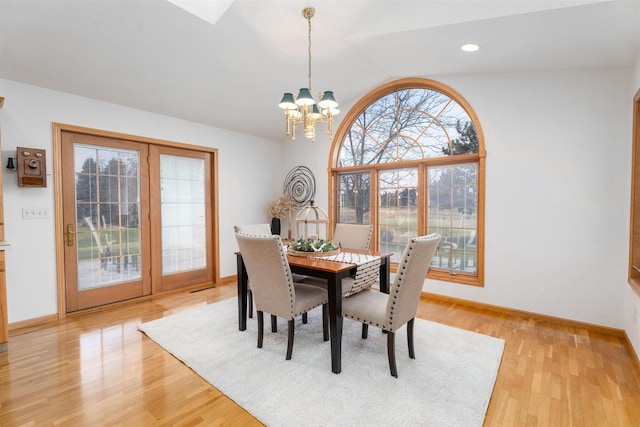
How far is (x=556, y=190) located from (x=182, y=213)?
14.8ft

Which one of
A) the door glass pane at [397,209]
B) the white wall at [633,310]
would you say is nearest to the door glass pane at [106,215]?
the door glass pane at [397,209]

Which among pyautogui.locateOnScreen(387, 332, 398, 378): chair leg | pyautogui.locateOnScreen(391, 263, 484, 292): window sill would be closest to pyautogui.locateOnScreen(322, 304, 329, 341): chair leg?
pyautogui.locateOnScreen(387, 332, 398, 378): chair leg

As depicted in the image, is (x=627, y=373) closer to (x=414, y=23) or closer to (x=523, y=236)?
(x=523, y=236)

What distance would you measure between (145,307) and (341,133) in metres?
3.51

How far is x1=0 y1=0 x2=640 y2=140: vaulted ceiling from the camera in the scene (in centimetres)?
231

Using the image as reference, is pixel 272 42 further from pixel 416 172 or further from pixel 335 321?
pixel 335 321

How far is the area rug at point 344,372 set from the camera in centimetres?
183

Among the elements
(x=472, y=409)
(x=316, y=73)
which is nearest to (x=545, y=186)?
(x=472, y=409)

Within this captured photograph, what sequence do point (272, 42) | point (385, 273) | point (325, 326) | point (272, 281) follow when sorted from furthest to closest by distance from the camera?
point (272, 42)
point (385, 273)
point (325, 326)
point (272, 281)

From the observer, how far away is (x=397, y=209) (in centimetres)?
436

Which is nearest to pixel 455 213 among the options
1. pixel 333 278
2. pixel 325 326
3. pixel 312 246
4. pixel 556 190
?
pixel 556 190

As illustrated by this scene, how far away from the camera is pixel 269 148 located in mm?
5441

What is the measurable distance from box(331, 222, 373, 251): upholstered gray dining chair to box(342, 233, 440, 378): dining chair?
1.02 metres

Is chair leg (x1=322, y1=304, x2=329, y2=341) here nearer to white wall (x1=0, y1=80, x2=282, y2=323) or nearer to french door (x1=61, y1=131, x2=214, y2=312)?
french door (x1=61, y1=131, x2=214, y2=312)
